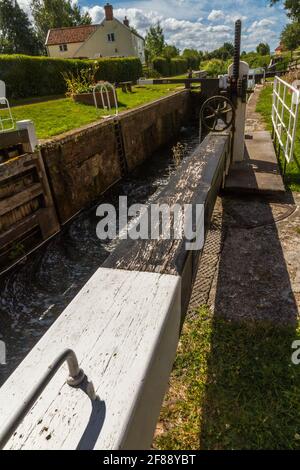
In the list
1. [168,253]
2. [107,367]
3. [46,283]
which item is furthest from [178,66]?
[107,367]

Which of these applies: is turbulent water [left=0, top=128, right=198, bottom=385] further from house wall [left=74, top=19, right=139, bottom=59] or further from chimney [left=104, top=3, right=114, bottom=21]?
chimney [left=104, top=3, right=114, bottom=21]

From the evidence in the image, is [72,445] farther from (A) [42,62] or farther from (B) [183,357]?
(A) [42,62]

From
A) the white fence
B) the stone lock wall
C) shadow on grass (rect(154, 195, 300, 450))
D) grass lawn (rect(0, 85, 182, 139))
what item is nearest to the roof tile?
grass lawn (rect(0, 85, 182, 139))

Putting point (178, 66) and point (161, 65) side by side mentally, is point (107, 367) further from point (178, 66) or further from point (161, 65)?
point (178, 66)

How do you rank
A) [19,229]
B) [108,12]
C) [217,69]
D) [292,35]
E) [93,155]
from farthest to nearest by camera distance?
1. [108,12]
2. [292,35]
3. [217,69]
4. [93,155]
5. [19,229]

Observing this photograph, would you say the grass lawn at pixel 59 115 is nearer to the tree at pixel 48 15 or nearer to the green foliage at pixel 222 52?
the tree at pixel 48 15

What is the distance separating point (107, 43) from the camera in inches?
1692

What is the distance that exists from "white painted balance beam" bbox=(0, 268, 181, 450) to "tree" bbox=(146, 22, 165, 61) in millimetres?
59289

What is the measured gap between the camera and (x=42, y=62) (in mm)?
17969

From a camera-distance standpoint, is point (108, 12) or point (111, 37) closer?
point (108, 12)

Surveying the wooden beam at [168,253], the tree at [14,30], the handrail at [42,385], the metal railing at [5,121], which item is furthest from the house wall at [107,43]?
the handrail at [42,385]

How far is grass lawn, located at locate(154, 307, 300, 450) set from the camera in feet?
6.67

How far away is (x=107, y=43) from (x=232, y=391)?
49819mm

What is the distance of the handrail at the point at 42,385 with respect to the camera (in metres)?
0.79
